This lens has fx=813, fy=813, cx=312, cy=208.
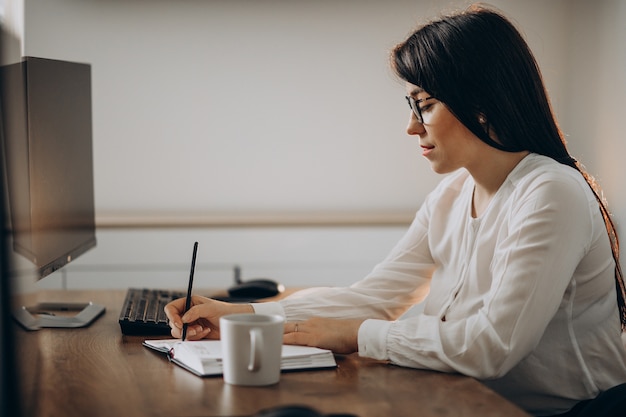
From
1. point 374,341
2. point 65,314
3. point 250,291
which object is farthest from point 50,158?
point 374,341

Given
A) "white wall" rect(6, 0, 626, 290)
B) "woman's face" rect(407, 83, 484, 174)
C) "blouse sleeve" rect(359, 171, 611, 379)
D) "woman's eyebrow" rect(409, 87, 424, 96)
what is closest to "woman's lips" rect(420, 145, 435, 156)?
"woman's face" rect(407, 83, 484, 174)

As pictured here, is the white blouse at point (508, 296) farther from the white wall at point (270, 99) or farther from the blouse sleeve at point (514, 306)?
the white wall at point (270, 99)

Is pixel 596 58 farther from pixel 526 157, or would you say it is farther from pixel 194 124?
pixel 526 157

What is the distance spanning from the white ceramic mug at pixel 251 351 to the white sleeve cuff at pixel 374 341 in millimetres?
212

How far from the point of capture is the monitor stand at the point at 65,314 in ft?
5.33

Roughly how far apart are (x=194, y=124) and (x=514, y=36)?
2.03m

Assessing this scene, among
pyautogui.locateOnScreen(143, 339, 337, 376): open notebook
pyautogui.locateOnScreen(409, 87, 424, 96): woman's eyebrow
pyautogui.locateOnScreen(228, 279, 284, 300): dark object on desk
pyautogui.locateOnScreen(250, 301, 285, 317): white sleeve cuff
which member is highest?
pyautogui.locateOnScreen(409, 87, 424, 96): woman's eyebrow

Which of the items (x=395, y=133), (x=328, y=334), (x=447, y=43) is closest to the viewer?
(x=328, y=334)

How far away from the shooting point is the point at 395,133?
3.42 meters

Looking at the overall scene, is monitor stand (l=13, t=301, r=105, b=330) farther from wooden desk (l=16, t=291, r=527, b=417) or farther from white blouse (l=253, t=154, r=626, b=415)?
white blouse (l=253, t=154, r=626, b=415)

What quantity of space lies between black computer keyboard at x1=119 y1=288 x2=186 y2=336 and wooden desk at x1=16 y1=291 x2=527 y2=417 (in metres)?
0.15

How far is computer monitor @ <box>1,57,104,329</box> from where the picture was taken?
1.41m

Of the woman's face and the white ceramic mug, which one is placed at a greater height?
the woman's face

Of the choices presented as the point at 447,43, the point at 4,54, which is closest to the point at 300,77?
the point at 447,43
